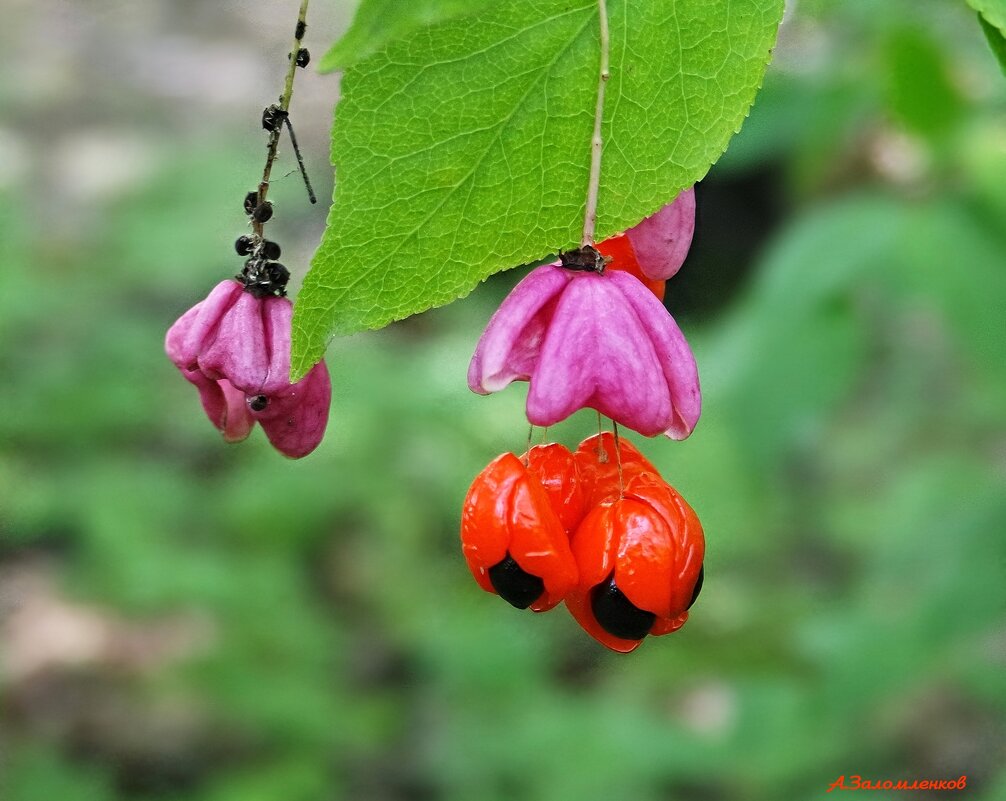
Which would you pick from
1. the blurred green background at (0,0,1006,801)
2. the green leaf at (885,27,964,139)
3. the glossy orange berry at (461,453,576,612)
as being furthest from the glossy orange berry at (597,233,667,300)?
the green leaf at (885,27,964,139)

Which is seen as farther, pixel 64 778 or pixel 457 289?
pixel 64 778

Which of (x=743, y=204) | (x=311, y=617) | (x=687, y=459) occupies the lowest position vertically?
(x=311, y=617)

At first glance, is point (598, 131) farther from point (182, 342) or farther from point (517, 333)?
point (182, 342)

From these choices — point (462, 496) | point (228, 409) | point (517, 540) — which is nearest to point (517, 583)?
point (517, 540)

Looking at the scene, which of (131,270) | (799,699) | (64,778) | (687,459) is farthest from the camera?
(131,270)

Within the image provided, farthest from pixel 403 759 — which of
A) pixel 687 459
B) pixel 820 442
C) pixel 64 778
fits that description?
pixel 820 442

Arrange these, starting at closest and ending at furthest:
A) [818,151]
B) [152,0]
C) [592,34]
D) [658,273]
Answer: [592,34] < [658,273] < [818,151] < [152,0]

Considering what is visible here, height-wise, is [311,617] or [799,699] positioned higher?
[311,617]

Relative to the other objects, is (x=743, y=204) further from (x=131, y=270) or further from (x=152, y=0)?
(x=152, y=0)
